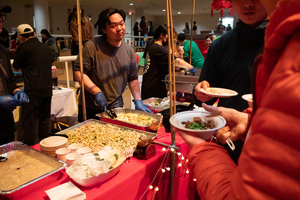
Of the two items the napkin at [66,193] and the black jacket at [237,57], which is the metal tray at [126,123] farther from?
the napkin at [66,193]

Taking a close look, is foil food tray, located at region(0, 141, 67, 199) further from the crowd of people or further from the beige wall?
the beige wall

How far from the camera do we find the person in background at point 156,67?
329cm

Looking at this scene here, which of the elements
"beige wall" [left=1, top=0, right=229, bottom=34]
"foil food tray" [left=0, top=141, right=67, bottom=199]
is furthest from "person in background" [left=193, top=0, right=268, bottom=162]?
"beige wall" [left=1, top=0, right=229, bottom=34]

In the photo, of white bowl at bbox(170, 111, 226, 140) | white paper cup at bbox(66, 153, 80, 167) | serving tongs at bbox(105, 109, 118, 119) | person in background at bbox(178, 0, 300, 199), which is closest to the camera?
person in background at bbox(178, 0, 300, 199)

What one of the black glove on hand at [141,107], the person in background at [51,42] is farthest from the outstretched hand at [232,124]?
the person in background at [51,42]

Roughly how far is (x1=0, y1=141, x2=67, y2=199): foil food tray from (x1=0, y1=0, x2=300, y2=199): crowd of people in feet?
0.55

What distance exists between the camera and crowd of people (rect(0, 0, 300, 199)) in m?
0.38

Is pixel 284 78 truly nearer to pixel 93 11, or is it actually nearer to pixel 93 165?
pixel 93 165

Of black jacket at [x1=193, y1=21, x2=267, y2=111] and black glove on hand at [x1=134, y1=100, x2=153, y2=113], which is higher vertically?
black jacket at [x1=193, y1=21, x2=267, y2=111]

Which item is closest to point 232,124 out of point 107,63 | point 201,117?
point 201,117

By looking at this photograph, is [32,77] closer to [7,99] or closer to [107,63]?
Result: [7,99]

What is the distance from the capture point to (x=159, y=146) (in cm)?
151

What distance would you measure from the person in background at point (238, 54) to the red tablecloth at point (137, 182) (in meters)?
0.43

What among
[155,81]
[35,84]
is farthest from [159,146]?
[35,84]
